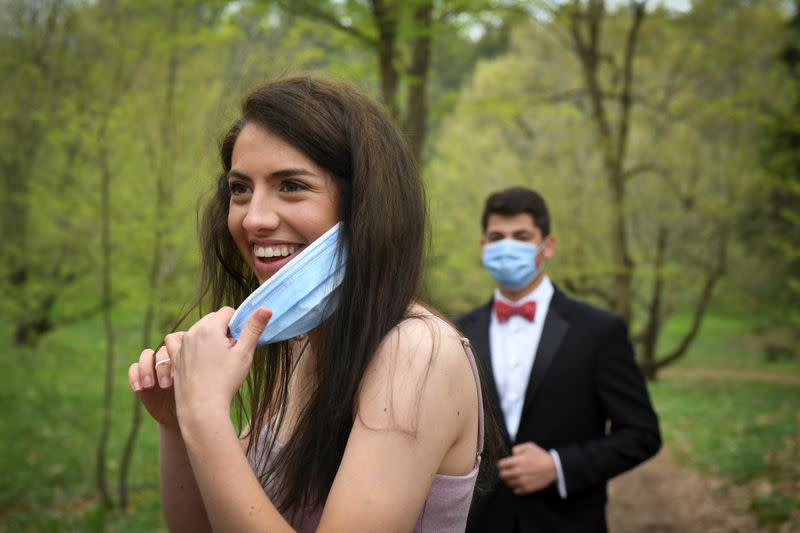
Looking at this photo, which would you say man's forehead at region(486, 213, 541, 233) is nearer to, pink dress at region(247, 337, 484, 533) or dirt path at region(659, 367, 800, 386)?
pink dress at region(247, 337, 484, 533)

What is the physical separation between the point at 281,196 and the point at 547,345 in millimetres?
2331

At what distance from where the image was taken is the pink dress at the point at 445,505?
5.57 ft

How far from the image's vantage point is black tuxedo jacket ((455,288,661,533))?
3537 millimetres

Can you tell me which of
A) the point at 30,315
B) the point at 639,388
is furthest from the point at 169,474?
the point at 30,315

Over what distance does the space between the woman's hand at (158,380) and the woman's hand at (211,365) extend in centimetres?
8

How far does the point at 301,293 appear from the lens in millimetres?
1617

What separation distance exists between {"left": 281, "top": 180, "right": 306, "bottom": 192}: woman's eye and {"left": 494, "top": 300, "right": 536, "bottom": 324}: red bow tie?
2498 mm

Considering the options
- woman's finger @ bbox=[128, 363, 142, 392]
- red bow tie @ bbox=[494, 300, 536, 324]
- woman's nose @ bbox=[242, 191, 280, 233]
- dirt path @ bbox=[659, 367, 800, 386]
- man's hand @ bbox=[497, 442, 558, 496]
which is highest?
woman's nose @ bbox=[242, 191, 280, 233]

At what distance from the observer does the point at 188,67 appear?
332 inches

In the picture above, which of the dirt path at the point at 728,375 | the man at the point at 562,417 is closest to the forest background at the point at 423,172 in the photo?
the dirt path at the point at 728,375

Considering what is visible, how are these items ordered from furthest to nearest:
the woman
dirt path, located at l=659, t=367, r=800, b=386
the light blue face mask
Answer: dirt path, located at l=659, t=367, r=800, b=386 → the light blue face mask → the woman

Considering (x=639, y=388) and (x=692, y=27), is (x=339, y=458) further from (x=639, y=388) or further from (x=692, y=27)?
(x=692, y=27)

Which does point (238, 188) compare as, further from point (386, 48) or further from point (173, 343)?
point (386, 48)

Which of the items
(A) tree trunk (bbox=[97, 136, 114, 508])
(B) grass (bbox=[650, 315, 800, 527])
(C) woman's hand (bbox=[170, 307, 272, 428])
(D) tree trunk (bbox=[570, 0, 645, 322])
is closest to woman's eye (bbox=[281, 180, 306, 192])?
(C) woman's hand (bbox=[170, 307, 272, 428])
